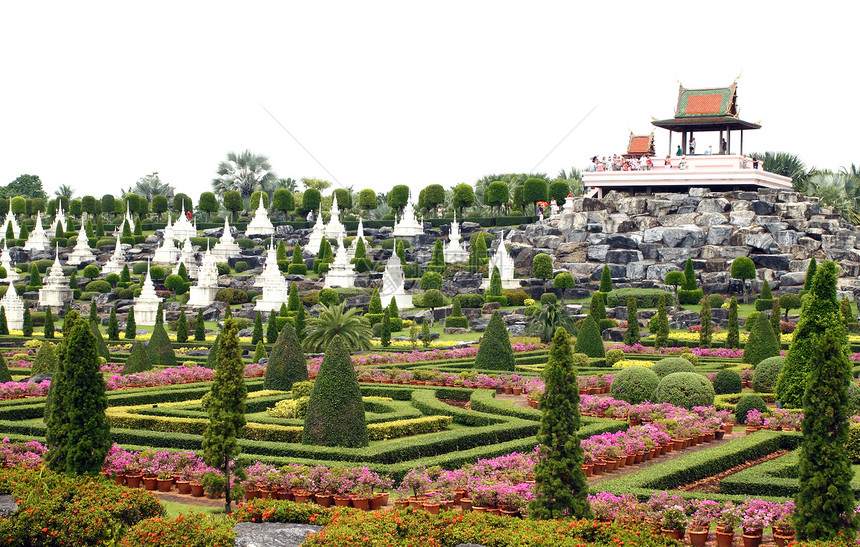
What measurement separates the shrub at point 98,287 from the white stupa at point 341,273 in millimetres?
15972

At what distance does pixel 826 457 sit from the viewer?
1230cm

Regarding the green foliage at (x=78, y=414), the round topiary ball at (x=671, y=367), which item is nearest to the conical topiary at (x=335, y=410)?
the green foliage at (x=78, y=414)

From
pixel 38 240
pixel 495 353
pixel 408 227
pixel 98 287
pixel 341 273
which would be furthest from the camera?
pixel 38 240

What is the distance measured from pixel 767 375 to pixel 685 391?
11.8 feet

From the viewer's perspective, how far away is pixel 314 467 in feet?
53.2

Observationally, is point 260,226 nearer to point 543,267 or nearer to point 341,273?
point 341,273

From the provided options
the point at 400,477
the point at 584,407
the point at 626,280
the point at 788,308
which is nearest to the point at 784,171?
the point at 626,280

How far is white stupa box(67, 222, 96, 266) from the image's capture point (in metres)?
83.8

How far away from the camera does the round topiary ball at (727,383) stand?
25.8 m

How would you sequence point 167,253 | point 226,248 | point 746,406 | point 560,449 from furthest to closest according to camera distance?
point 226,248
point 167,253
point 746,406
point 560,449

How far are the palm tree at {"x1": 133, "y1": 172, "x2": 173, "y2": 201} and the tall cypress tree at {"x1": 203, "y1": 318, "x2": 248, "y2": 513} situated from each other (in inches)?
3836

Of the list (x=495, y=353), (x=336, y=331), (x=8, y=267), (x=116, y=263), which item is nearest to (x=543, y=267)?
(x=336, y=331)

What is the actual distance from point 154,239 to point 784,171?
183ft

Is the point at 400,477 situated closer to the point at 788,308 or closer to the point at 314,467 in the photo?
the point at 314,467
